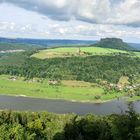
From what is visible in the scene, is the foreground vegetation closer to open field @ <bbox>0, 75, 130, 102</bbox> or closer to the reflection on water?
the reflection on water

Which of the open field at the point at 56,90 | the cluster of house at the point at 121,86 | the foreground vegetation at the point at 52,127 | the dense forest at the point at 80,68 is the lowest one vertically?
the open field at the point at 56,90

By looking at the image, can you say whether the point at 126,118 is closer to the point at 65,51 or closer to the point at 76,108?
the point at 76,108

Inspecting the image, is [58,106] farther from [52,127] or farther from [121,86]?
[121,86]

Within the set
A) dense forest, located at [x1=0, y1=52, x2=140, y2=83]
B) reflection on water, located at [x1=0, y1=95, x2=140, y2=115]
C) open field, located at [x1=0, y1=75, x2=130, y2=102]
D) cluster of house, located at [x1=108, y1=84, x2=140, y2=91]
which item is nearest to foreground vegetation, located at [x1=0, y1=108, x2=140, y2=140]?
reflection on water, located at [x1=0, y1=95, x2=140, y2=115]

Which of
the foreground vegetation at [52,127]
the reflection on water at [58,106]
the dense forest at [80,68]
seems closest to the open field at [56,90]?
the reflection on water at [58,106]

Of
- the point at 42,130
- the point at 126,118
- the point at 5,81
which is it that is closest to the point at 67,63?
the point at 5,81

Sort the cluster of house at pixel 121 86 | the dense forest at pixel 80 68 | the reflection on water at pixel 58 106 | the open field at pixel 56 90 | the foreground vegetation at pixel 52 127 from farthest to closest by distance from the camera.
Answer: the dense forest at pixel 80 68, the cluster of house at pixel 121 86, the open field at pixel 56 90, the reflection on water at pixel 58 106, the foreground vegetation at pixel 52 127

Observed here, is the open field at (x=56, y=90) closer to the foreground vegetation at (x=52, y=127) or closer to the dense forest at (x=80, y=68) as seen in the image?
the dense forest at (x=80, y=68)
